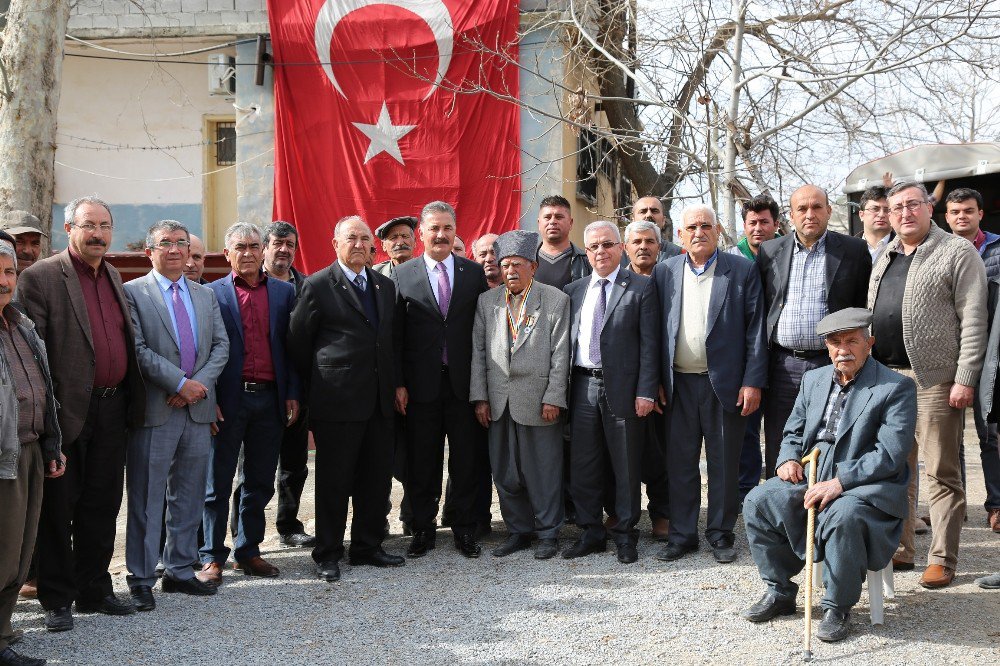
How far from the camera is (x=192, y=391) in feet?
17.2

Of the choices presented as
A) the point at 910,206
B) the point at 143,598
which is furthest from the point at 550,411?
the point at 143,598

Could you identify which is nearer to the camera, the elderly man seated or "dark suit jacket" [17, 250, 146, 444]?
the elderly man seated

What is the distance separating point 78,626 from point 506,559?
2.48 metres

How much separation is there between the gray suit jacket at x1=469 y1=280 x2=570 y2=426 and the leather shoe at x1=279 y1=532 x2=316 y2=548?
5.10ft

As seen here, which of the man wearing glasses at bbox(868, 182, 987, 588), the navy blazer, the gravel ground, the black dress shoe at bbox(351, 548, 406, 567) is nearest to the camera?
the gravel ground

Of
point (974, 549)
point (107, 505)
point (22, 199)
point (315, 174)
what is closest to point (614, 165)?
point (315, 174)

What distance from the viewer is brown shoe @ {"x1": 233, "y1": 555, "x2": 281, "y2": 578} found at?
18.8 ft

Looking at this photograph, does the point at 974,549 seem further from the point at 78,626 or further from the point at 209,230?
the point at 209,230

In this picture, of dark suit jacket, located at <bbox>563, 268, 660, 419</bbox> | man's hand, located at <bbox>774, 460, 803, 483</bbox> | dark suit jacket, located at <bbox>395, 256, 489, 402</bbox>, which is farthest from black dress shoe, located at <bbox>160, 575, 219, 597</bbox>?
man's hand, located at <bbox>774, 460, 803, 483</bbox>

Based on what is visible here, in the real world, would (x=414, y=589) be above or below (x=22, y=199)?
below

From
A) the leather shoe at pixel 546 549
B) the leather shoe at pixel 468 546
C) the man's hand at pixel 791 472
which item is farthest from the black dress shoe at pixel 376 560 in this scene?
the man's hand at pixel 791 472

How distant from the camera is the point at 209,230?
48.1ft

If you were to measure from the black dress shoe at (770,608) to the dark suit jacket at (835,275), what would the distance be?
5.38ft

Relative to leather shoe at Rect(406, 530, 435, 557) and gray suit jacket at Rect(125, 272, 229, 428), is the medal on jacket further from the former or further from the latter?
gray suit jacket at Rect(125, 272, 229, 428)
